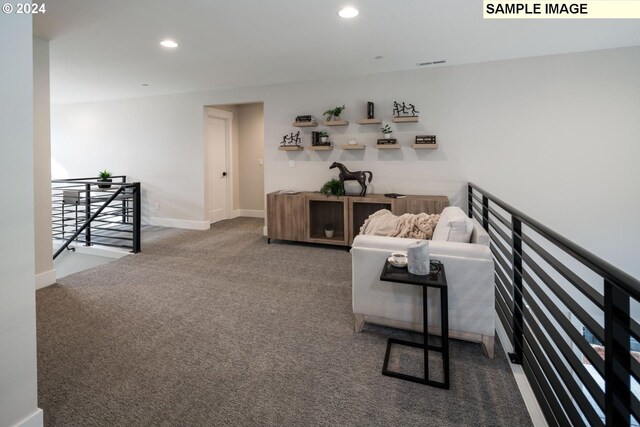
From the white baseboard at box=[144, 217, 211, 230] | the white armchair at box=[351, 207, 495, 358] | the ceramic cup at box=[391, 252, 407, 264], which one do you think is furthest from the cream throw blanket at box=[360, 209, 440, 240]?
the white baseboard at box=[144, 217, 211, 230]

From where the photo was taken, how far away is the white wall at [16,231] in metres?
1.39

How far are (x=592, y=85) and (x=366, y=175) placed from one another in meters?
2.78

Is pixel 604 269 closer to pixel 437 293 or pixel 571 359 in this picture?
pixel 571 359

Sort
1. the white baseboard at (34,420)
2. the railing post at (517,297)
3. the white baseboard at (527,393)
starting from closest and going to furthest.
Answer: the white baseboard at (34,420), the white baseboard at (527,393), the railing post at (517,297)

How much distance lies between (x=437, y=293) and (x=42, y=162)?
371 centimetres

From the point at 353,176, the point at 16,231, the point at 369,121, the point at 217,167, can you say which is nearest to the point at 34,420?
the point at 16,231

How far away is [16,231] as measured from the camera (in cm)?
144

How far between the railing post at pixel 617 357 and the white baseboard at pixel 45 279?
4.18 m

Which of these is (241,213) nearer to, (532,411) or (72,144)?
(72,144)

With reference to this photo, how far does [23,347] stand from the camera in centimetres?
147

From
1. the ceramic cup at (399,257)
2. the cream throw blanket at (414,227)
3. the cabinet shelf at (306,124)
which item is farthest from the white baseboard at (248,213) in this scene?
the ceramic cup at (399,257)

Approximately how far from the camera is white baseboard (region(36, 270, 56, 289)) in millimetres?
3229

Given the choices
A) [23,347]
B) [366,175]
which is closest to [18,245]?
[23,347]

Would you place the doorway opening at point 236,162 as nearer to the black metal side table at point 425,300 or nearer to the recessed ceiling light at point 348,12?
the recessed ceiling light at point 348,12
